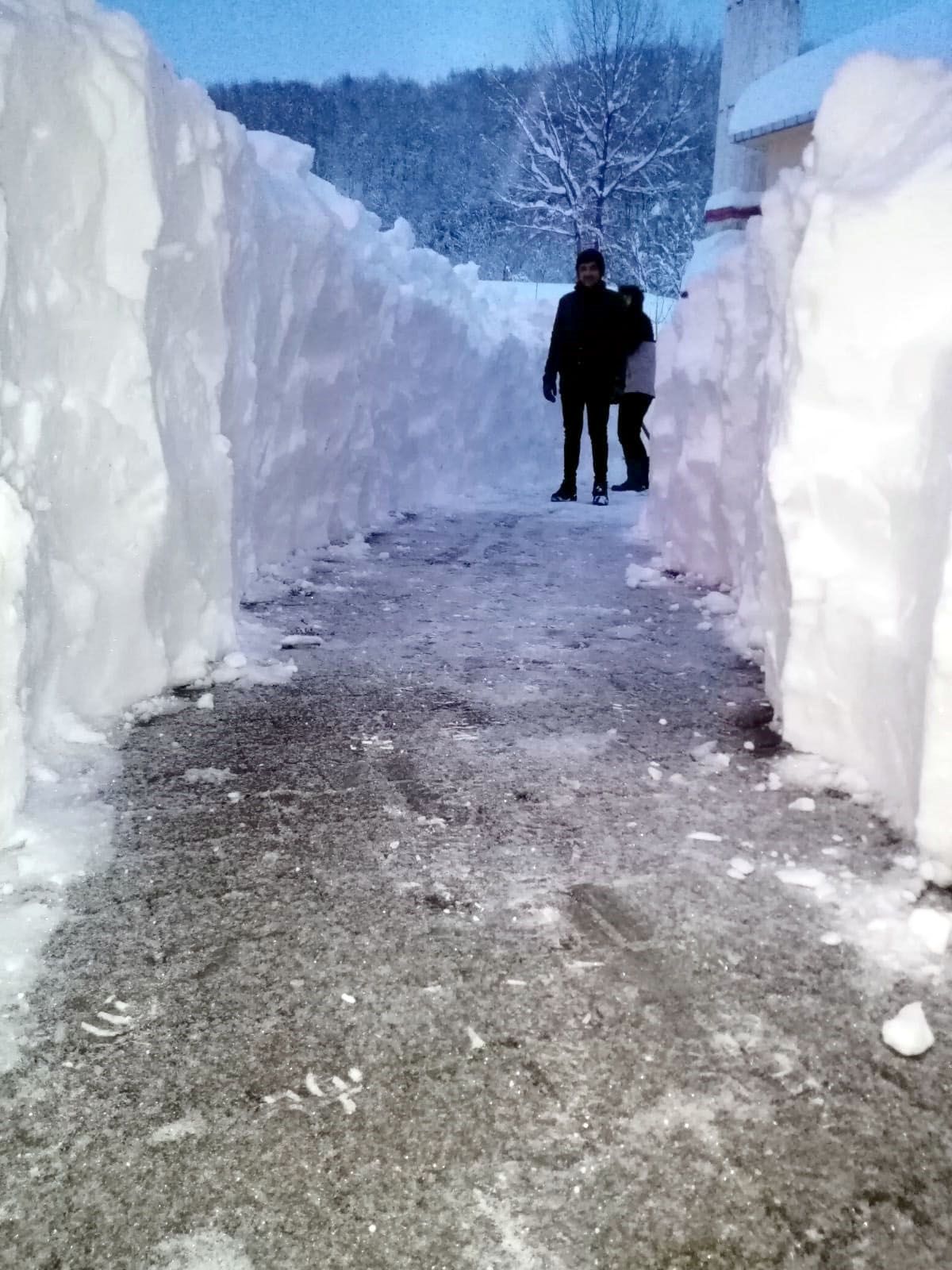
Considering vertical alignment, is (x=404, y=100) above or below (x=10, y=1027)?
above

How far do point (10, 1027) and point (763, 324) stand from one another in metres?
3.96

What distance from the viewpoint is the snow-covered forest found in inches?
891

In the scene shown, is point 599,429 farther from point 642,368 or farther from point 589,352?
point 642,368

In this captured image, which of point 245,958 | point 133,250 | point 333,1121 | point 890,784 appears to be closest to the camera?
point 333,1121

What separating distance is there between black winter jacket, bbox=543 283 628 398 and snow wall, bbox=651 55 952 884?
178 inches

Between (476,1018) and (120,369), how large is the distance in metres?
2.13

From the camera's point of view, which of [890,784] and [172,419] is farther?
[172,419]

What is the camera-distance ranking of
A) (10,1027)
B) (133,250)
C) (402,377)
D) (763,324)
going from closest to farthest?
(10,1027) < (133,250) < (763,324) < (402,377)

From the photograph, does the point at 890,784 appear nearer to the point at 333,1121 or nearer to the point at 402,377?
the point at 333,1121

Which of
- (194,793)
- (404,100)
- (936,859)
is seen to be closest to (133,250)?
(194,793)

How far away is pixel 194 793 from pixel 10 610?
64 centimetres

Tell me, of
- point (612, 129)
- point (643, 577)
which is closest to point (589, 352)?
point (643, 577)

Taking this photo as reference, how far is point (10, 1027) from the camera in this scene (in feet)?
5.16

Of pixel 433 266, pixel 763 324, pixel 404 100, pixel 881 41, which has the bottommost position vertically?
pixel 763 324
